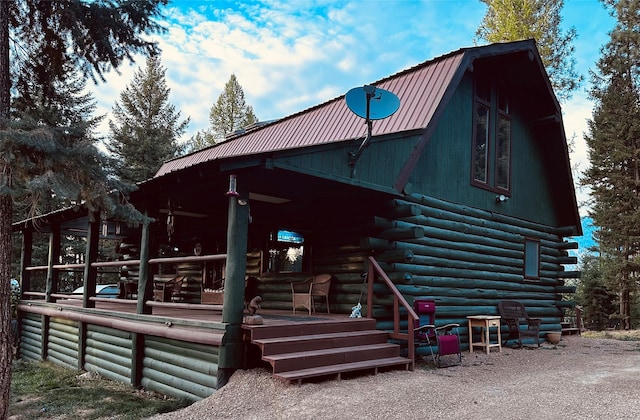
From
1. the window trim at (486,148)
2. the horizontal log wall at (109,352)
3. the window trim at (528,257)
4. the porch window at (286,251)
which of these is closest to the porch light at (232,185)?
the porch window at (286,251)

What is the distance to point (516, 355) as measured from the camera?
9.62 meters

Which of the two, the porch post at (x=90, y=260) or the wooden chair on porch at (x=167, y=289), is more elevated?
the porch post at (x=90, y=260)

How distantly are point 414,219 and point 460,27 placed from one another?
1576 centimetres

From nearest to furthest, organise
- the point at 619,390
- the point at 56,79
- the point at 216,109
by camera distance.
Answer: the point at 619,390 → the point at 56,79 → the point at 216,109

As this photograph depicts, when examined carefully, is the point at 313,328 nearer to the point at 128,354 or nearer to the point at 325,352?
the point at 325,352

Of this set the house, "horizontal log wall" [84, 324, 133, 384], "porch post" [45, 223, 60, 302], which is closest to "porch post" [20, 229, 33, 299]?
the house

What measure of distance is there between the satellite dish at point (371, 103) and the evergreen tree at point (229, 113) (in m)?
24.3

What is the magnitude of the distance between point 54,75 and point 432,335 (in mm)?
7437

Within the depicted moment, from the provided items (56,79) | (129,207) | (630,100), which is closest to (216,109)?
(630,100)

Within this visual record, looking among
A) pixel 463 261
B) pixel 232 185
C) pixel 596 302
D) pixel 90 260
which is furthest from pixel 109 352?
pixel 596 302

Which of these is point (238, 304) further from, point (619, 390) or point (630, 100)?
point (630, 100)

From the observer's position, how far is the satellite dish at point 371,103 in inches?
295

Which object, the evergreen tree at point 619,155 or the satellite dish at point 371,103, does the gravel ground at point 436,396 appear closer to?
the satellite dish at point 371,103

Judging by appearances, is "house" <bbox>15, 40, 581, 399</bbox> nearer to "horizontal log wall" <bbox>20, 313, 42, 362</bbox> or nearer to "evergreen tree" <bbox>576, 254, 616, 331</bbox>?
"horizontal log wall" <bbox>20, 313, 42, 362</bbox>
